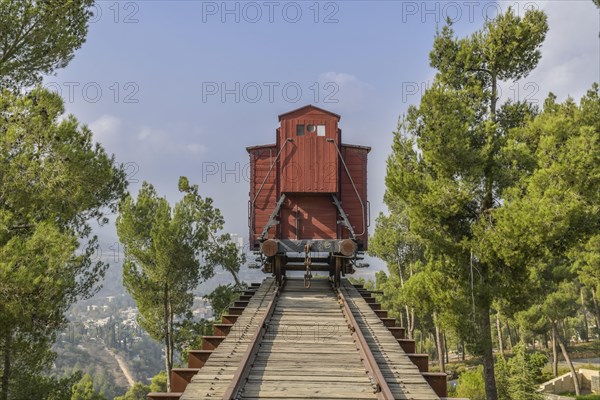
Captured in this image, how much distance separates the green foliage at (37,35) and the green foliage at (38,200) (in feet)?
4.10

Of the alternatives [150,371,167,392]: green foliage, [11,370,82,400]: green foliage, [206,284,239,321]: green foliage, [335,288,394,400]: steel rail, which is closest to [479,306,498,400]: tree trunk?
[335,288,394,400]: steel rail

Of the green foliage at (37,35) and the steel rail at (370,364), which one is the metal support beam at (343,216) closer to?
the steel rail at (370,364)

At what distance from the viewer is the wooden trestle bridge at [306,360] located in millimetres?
5516

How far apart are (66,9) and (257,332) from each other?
952cm

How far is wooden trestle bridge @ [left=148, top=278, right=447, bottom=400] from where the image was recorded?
217 inches

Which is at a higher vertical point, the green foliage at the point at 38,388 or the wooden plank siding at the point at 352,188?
the wooden plank siding at the point at 352,188

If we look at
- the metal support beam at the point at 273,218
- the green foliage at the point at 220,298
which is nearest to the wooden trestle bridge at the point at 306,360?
the metal support beam at the point at 273,218

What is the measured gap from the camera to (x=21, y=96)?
9.92 metres

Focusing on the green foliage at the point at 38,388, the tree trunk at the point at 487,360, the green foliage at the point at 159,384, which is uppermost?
the tree trunk at the point at 487,360

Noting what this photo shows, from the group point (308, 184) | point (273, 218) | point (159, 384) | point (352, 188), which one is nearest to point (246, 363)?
point (273, 218)

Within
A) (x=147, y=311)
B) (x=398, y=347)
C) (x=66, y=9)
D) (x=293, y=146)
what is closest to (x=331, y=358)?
(x=398, y=347)

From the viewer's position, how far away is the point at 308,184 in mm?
13492

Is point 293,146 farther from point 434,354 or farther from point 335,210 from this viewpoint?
point 434,354

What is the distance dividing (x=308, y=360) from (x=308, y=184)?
7296mm
